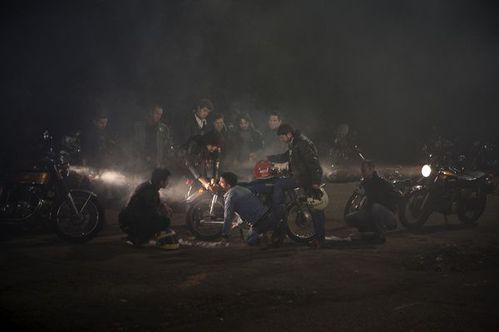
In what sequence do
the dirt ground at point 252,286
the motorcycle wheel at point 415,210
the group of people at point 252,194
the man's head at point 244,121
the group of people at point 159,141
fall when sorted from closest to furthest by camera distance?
the dirt ground at point 252,286 → the group of people at point 252,194 → the motorcycle wheel at point 415,210 → the group of people at point 159,141 → the man's head at point 244,121

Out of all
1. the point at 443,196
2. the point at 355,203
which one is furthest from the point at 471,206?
the point at 355,203

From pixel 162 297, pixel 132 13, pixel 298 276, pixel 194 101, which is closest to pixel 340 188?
pixel 194 101

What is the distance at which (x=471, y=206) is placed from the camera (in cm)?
1031

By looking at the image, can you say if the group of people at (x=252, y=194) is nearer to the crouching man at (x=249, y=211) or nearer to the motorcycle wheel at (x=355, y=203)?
the crouching man at (x=249, y=211)

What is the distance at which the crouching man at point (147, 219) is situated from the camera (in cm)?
804

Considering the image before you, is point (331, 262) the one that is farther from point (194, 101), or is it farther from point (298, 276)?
point (194, 101)

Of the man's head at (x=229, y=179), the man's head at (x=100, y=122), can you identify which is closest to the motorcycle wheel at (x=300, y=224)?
the man's head at (x=229, y=179)

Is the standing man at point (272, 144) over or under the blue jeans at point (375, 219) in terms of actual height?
over

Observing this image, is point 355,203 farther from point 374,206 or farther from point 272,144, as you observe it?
point 272,144

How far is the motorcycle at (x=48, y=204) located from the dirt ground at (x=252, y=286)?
30 cm

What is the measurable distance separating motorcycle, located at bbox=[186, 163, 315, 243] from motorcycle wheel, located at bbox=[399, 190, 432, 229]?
7.83 ft

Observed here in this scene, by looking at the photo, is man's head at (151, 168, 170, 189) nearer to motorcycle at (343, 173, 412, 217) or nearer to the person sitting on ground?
the person sitting on ground

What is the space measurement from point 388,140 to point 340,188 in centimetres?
1036

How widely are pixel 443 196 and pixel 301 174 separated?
368cm
